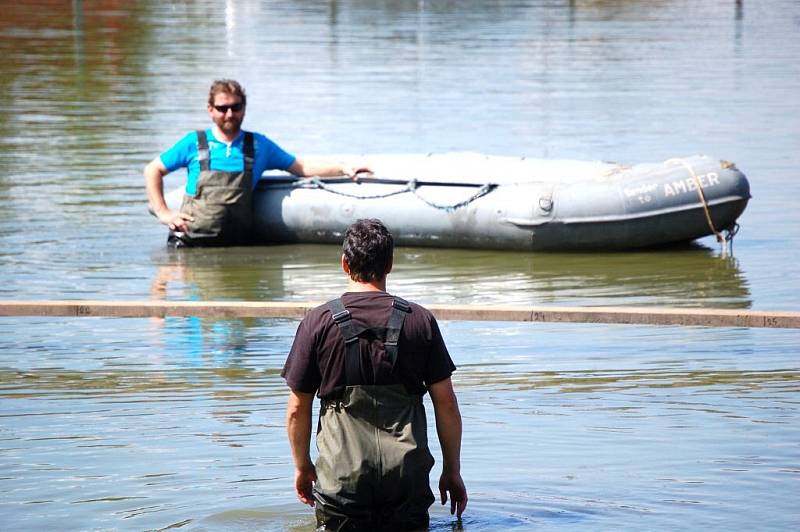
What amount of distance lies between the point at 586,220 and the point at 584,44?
2300 centimetres

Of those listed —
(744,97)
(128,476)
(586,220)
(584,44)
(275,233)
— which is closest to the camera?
(128,476)

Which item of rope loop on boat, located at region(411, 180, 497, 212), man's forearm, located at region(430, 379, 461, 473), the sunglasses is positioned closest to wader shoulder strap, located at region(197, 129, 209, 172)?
the sunglasses

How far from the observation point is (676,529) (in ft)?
18.0

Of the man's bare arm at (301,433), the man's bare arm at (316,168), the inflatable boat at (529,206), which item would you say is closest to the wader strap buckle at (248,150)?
the man's bare arm at (316,168)

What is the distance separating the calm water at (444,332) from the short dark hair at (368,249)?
1.00 meters

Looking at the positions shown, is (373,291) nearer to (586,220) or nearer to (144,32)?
(586,220)

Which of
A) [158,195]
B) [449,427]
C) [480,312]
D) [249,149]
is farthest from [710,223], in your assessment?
[449,427]

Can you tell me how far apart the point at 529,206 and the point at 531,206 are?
0.05ft

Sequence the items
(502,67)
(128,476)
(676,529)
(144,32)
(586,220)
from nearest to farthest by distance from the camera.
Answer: (676,529) < (128,476) < (586,220) < (502,67) < (144,32)

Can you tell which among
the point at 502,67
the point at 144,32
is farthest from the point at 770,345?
the point at 144,32

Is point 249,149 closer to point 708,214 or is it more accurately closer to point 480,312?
point 708,214

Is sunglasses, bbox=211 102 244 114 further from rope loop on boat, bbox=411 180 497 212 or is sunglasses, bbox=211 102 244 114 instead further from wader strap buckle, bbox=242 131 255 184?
rope loop on boat, bbox=411 180 497 212

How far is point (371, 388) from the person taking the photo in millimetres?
5039

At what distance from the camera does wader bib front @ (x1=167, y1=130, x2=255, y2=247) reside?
1219cm
